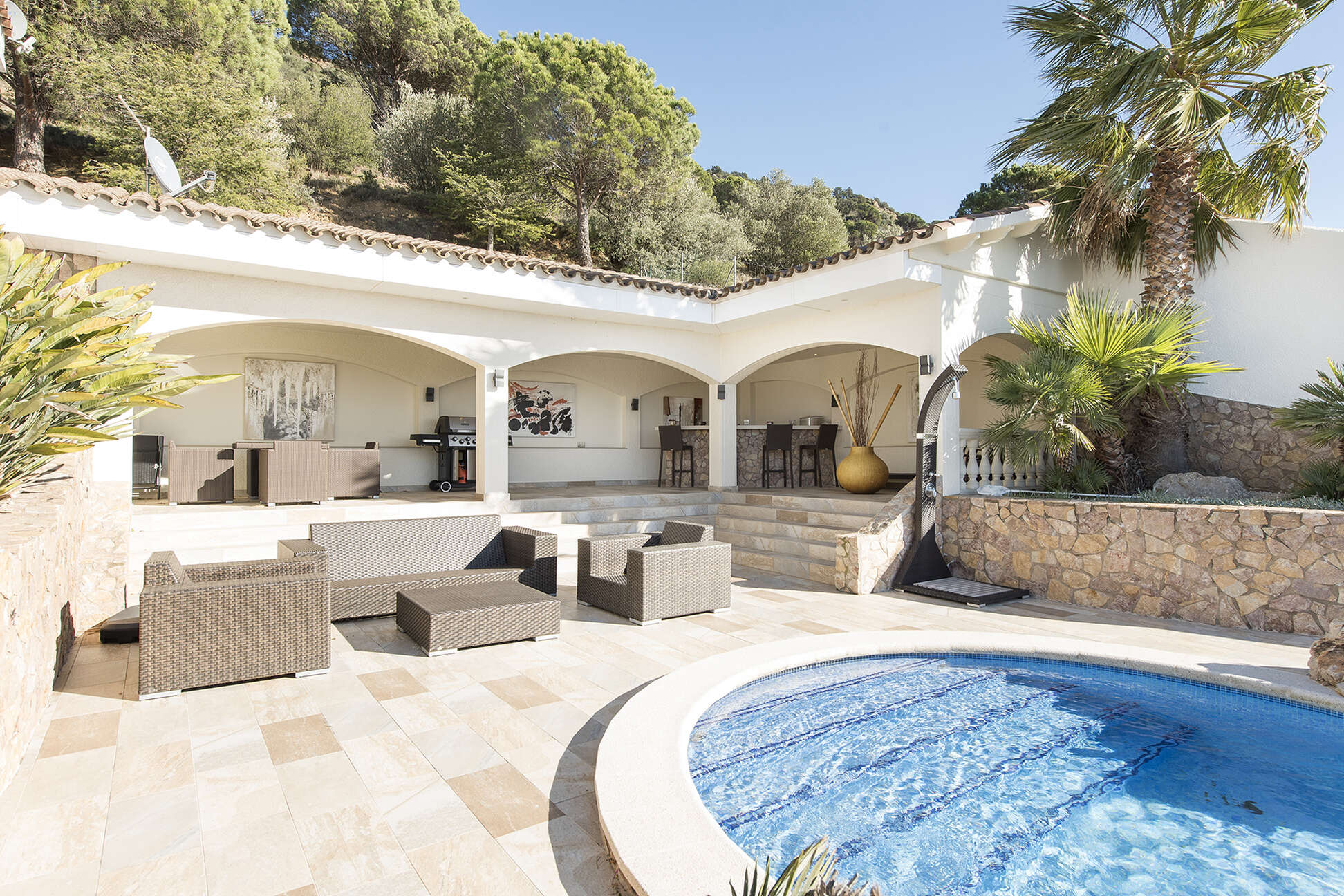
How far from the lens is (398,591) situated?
5434mm

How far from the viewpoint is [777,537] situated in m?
8.92

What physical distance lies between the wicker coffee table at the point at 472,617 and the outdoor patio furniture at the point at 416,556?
360mm

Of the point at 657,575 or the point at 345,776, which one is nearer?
the point at 345,776

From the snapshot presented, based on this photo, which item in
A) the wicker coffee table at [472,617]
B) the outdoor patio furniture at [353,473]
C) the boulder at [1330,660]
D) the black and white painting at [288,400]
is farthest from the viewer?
the black and white painting at [288,400]

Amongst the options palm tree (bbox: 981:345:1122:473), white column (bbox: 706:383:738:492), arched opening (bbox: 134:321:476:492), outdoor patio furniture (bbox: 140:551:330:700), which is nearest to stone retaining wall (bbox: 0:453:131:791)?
outdoor patio furniture (bbox: 140:551:330:700)

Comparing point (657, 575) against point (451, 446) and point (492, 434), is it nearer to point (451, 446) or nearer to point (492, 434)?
point (492, 434)

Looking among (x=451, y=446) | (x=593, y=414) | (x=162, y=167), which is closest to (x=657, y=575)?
(x=451, y=446)

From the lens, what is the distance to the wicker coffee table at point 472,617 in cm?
469

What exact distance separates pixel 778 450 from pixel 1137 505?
20.6 ft

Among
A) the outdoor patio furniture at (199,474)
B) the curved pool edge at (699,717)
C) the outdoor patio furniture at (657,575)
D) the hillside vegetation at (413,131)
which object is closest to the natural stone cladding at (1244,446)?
the curved pool edge at (699,717)

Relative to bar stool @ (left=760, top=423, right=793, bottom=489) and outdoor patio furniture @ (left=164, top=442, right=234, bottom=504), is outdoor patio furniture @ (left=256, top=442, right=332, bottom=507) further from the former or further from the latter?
bar stool @ (left=760, top=423, right=793, bottom=489)

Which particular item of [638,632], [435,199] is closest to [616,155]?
[435,199]

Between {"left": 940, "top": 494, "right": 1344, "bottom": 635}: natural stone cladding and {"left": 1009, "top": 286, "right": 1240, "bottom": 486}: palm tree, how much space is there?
1.59 metres

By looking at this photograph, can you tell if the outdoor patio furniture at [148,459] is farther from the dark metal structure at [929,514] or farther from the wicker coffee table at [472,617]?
the dark metal structure at [929,514]
